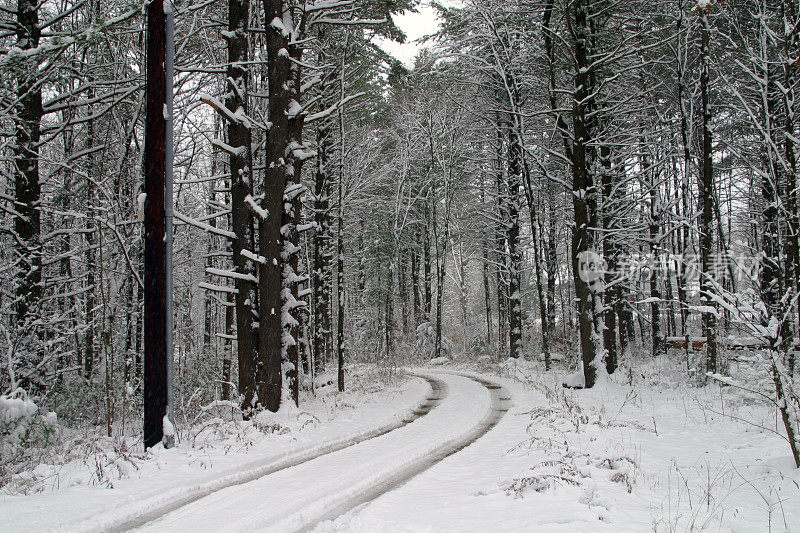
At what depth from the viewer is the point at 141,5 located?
28.6 ft

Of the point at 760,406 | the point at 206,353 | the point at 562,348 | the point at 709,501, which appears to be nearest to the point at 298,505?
the point at 709,501

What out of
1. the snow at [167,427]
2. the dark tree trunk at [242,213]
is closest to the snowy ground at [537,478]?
the snow at [167,427]

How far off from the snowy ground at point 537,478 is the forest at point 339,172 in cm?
94

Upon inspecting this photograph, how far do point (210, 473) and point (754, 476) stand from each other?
21.5 feet

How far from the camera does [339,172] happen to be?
18672 millimetres

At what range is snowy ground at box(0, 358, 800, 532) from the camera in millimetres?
4160

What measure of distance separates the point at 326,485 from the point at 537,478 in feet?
7.54

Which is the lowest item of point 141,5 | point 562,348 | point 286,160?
point 562,348

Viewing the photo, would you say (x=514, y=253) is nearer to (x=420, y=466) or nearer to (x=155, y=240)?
(x=420, y=466)

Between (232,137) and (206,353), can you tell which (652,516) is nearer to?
(232,137)

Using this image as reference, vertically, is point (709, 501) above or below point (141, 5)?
below

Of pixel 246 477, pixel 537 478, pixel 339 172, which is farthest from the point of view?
pixel 339 172

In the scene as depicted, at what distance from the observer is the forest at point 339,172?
31.6 feet

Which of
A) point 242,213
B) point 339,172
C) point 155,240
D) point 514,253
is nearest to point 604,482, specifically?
point 155,240
